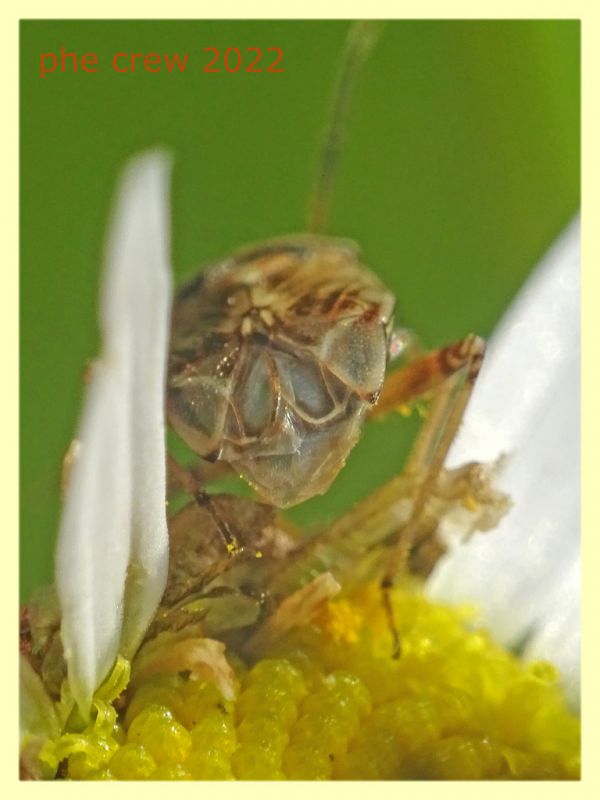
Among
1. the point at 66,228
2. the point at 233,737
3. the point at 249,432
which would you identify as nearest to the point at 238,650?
the point at 233,737

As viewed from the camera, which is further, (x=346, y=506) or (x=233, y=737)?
(x=346, y=506)

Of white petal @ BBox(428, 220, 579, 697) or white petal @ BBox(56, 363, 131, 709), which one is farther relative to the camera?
white petal @ BBox(428, 220, 579, 697)

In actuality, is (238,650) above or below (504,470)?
below

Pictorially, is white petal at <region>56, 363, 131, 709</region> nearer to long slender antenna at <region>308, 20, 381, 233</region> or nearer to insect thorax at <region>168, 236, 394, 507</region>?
insect thorax at <region>168, 236, 394, 507</region>

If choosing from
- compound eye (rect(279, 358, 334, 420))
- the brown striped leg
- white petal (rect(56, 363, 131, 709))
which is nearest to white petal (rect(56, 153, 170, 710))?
white petal (rect(56, 363, 131, 709))

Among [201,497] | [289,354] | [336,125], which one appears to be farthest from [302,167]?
[201,497]

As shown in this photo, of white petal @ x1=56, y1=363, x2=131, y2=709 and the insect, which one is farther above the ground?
the insect

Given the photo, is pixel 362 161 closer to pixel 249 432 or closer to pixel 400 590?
pixel 249 432
